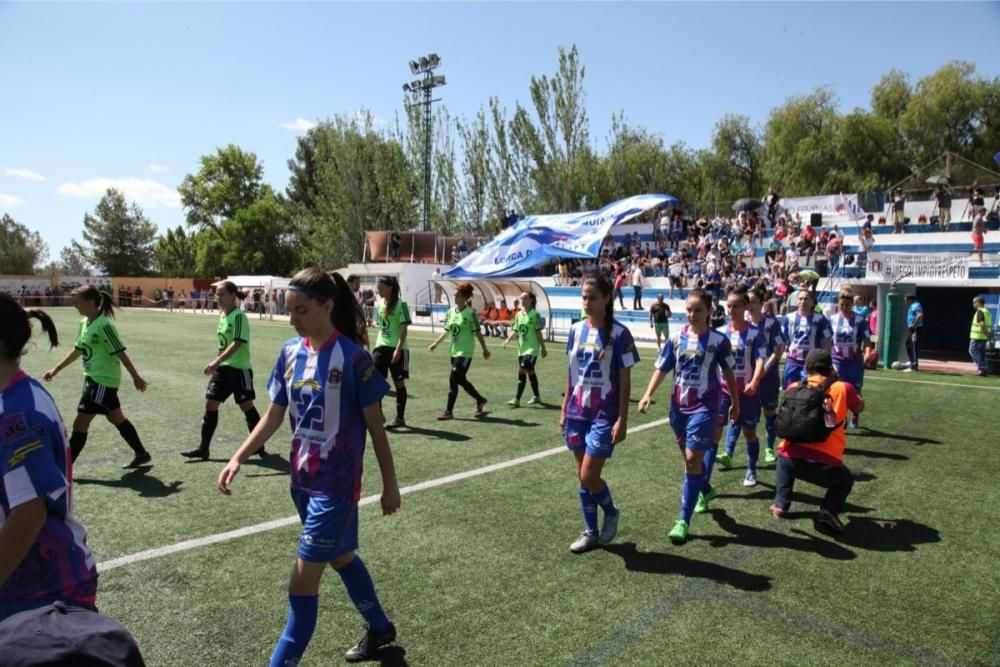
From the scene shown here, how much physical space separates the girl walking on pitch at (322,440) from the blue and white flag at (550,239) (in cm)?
1382

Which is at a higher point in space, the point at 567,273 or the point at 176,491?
the point at 567,273

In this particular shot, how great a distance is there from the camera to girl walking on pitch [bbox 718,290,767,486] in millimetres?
6484

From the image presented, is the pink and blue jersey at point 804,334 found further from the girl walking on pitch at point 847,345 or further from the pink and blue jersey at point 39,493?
the pink and blue jersey at point 39,493

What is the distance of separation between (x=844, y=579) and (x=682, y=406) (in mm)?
1631

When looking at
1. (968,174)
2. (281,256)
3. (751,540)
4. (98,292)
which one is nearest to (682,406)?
(751,540)

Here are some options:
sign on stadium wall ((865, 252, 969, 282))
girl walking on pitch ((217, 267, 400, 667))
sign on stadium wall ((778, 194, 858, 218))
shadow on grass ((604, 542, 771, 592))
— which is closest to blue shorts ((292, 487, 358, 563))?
girl walking on pitch ((217, 267, 400, 667))

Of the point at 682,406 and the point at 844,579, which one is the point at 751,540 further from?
the point at 682,406

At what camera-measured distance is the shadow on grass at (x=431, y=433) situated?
8.56 metres

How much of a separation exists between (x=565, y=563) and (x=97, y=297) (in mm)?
5647

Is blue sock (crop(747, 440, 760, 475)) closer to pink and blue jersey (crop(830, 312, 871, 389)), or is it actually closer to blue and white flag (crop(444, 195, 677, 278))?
pink and blue jersey (crop(830, 312, 871, 389))

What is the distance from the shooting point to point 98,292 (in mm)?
6848

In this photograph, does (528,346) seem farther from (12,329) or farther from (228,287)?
(12,329)

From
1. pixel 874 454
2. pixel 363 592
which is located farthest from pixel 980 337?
pixel 363 592

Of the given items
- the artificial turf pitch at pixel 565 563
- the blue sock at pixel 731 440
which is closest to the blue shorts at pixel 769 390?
the blue sock at pixel 731 440
